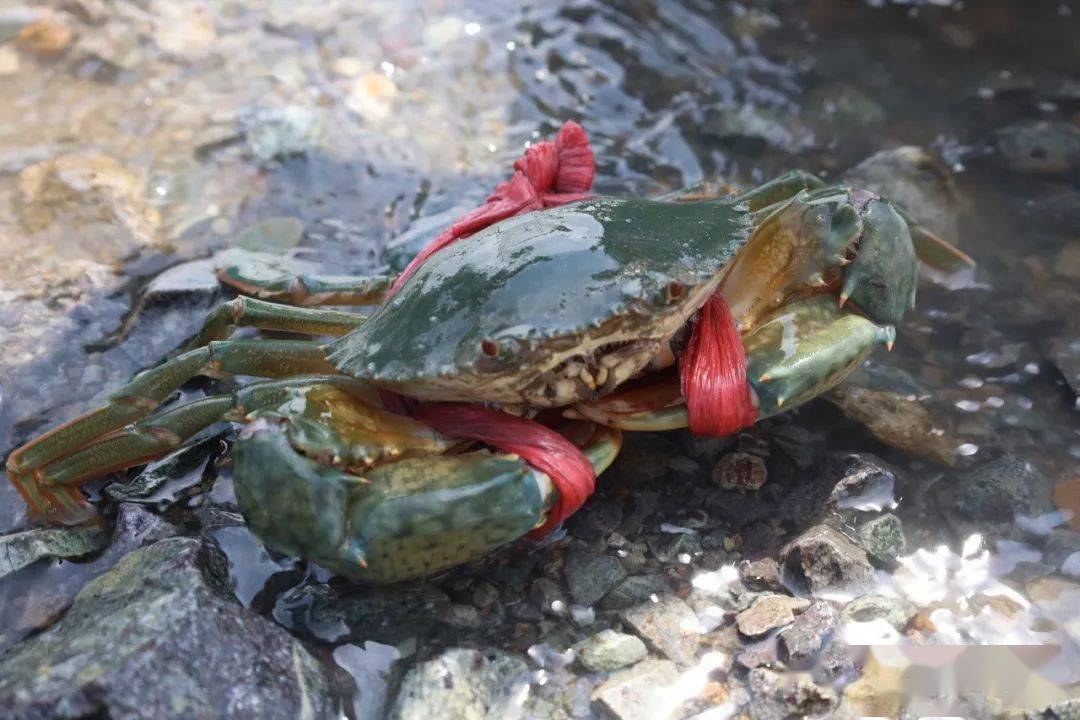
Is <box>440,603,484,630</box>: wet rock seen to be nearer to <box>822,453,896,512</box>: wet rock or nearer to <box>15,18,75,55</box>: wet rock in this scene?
<box>822,453,896,512</box>: wet rock

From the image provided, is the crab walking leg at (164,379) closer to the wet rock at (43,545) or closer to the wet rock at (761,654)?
the wet rock at (43,545)

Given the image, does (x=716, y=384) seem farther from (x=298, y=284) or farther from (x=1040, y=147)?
(x=1040, y=147)

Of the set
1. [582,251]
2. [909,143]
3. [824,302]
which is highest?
[582,251]

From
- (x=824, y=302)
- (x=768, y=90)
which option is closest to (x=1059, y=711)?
(x=824, y=302)

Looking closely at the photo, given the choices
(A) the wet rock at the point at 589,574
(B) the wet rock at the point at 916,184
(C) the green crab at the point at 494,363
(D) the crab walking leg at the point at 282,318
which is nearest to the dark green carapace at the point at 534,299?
(C) the green crab at the point at 494,363

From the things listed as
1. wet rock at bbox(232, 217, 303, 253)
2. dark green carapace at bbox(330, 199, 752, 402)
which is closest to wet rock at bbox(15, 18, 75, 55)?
wet rock at bbox(232, 217, 303, 253)

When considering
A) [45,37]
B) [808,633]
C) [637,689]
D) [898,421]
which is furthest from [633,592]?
[45,37]

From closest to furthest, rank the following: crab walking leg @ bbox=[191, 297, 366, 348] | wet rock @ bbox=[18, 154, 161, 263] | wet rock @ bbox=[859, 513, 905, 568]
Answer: wet rock @ bbox=[859, 513, 905, 568]
crab walking leg @ bbox=[191, 297, 366, 348]
wet rock @ bbox=[18, 154, 161, 263]

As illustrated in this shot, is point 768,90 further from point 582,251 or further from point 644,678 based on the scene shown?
point 644,678
